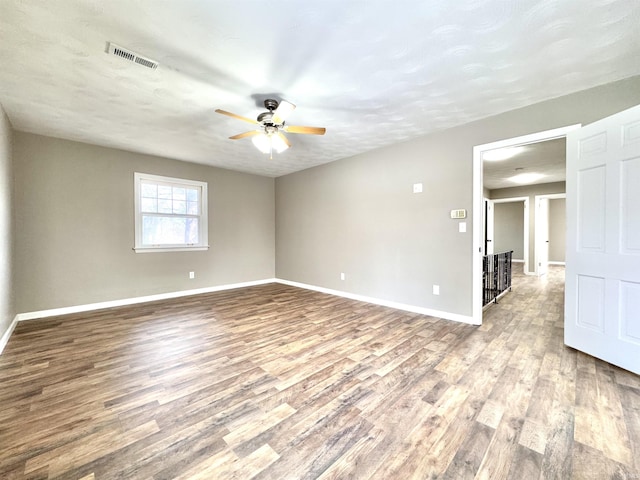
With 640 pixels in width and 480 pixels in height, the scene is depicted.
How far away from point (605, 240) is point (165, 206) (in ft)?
19.1

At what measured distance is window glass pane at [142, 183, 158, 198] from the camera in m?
4.46

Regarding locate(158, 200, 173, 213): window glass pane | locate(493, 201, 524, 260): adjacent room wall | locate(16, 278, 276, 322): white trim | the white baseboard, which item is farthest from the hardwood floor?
locate(493, 201, 524, 260): adjacent room wall

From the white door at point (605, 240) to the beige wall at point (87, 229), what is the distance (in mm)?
5342

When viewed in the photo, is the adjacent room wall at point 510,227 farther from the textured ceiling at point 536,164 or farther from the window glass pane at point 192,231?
the window glass pane at point 192,231

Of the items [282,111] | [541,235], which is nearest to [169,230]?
[282,111]

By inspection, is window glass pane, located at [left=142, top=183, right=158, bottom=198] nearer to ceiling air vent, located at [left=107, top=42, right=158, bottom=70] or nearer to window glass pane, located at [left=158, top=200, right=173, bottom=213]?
window glass pane, located at [left=158, top=200, right=173, bottom=213]

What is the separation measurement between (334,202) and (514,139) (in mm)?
2802

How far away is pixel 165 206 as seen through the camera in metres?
4.70

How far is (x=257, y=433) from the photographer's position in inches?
59.0

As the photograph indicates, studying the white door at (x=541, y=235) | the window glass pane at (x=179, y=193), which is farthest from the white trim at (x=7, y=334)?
the white door at (x=541, y=235)

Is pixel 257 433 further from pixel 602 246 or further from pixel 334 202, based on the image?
pixel 334 202

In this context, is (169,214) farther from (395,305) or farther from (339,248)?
(395,305)

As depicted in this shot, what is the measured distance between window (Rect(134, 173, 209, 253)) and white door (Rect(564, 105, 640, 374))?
5395mm

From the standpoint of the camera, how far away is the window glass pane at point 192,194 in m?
4.96
